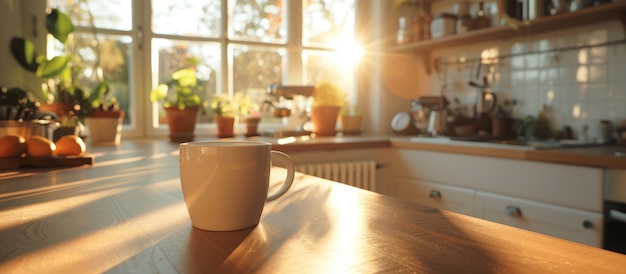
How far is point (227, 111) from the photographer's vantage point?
96.7 inches

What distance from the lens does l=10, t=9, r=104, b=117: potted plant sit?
2.05 m

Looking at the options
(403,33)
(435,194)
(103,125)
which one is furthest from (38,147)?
(403,33)

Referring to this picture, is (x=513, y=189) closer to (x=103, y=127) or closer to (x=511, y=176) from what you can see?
(x=511, y=176)

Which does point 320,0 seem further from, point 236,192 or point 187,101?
point 236,192

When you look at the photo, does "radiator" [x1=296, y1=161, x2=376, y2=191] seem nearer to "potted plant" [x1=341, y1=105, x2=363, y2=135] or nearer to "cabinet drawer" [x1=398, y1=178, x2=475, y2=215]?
"cabinet drawer" [x1=398, y1=178, x2=475, y2=215]

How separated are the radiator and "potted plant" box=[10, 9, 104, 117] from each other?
1.04 m

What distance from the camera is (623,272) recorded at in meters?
0.37

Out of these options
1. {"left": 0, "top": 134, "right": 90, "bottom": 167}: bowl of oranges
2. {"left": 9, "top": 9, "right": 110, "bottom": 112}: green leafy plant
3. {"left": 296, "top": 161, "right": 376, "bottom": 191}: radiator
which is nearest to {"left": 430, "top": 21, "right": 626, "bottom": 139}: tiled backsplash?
{"left": 296, "top": 161, "right": 376, "bottom": 191}: radiator

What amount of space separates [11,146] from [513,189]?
5.46 feet

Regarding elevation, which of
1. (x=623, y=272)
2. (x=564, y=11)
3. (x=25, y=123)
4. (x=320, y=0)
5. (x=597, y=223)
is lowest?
(x=597, y=223)

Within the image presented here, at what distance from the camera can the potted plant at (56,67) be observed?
2.05 meters

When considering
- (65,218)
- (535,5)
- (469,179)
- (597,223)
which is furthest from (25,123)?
(535,5)

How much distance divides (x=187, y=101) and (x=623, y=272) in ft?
7.27

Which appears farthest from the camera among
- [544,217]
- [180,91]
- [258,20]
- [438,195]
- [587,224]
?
[258,20]
